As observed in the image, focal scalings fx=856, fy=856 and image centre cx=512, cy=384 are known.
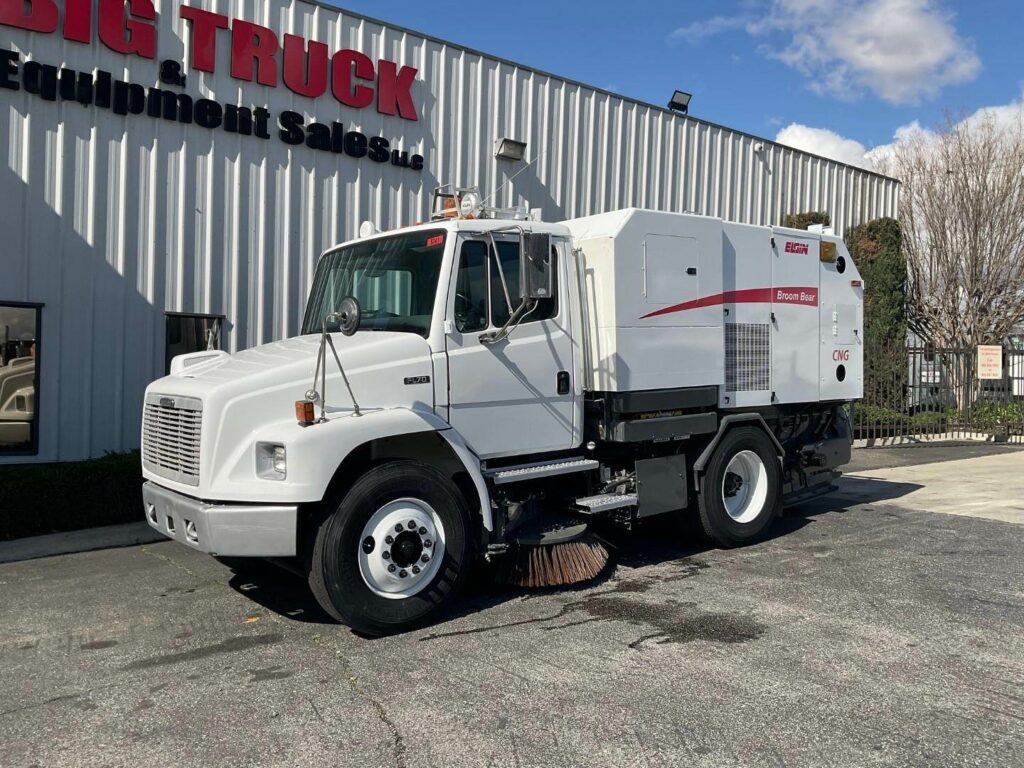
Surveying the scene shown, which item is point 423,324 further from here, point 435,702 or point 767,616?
point 767,616

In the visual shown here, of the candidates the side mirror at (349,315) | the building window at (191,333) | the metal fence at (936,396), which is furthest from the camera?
the metal fence at (936,396)

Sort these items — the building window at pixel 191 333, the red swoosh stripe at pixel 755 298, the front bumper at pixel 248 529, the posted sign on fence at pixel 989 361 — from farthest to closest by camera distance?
the posted sign on fence at pixel 989 361
the building window at pixel 191 333
the red swoosh stripe at pixel 755 298
the front bumper at pixel 248 529

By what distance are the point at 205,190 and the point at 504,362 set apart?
588 cm

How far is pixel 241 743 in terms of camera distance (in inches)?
149

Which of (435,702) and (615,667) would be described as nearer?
(435,702)

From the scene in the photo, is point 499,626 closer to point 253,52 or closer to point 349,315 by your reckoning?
point 349,315

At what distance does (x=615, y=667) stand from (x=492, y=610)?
1289 millimetres

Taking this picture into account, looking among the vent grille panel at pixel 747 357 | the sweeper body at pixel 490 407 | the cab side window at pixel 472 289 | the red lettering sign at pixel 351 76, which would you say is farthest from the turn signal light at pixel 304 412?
the red lettering sign at pixel 351 76

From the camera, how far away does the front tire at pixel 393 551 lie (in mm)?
5066

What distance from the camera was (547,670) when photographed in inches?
182

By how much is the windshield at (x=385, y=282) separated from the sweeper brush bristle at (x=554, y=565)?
1783mm

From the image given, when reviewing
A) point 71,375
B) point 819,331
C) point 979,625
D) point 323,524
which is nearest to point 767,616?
point 979,625

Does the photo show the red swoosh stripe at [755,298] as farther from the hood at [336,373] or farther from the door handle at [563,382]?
the hood at [336,373]

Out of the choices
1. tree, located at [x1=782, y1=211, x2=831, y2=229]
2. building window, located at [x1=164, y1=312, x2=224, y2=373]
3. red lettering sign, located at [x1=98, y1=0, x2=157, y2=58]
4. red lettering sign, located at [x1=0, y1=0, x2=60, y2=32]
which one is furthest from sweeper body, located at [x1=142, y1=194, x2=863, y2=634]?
tree, located at [x1=782, y1=211, x2=831, y2=229]
